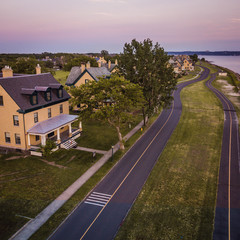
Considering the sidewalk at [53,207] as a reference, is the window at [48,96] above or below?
above

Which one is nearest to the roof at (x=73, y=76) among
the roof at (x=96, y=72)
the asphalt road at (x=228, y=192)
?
the roof at (x=96, y=72)

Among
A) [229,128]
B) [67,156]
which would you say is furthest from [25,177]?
[229,128]

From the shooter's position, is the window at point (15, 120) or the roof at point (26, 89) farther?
the window at point (15, 120)

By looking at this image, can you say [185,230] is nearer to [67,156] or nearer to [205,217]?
[205,217]

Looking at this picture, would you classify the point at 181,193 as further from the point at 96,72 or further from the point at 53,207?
the point at 96,72

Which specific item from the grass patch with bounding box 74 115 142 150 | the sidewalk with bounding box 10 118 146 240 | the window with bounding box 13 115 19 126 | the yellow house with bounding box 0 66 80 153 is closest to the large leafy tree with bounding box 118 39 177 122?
the grass patch with bounding box 74 115 142 150

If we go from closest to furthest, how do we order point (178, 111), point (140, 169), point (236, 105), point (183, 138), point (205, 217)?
point (205, 217)
point (140, 169)
point (183, 138)
point (178, 111)
point (236, 105)

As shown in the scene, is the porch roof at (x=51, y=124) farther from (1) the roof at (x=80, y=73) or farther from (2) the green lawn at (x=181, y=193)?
(1) the roof at (x=80, y=73)

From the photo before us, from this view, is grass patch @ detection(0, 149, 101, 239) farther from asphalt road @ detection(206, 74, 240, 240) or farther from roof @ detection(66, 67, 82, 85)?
roof @ detection(66, 67, 82, 85)
